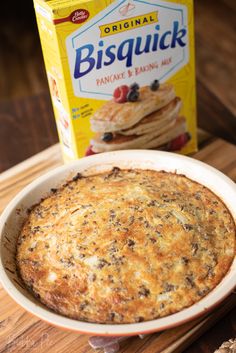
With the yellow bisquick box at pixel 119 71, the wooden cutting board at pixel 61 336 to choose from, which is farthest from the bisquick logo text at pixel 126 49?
the wooden cutting board at pixel 61 336

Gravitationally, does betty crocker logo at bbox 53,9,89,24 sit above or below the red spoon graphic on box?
above

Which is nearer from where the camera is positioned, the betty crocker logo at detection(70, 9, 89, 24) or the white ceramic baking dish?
the white ceramic baking dish

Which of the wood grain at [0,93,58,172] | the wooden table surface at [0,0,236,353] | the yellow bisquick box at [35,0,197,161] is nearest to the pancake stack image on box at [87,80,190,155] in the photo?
the yellow bisquick box at [35,0,197,161]

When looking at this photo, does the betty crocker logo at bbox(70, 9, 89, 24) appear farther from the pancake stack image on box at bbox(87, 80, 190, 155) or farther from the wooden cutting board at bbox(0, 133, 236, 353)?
the wooden cutting board at bbox(0, 133, 236, 353)

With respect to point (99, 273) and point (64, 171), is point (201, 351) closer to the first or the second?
point (99, 273)

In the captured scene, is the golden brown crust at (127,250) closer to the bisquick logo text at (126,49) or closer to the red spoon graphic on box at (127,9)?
the bisquick logo text at (126,49)

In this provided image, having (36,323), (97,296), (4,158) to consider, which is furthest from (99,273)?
(4,158)
